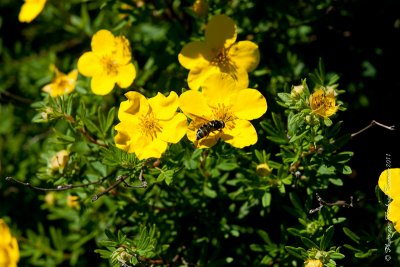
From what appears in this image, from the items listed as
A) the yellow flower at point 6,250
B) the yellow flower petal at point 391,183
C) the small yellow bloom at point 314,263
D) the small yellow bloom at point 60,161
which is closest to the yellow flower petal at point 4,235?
the yellow flower at point 6,250

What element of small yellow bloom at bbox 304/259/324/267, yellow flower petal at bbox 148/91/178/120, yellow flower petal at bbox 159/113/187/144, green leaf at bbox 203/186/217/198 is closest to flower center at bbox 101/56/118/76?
yellow flower petal at bbox 148/91/178/120

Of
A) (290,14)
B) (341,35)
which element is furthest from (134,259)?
(341,35)

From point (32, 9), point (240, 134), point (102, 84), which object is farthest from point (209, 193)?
point (32, 9)

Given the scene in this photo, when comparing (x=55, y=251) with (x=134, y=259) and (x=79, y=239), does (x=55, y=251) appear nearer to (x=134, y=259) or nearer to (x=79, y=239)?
(x=79, y=239)

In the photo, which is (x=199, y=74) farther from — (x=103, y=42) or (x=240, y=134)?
(x=103, y=42)

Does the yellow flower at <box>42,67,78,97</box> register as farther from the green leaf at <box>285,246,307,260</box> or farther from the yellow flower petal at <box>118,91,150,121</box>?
the green leaf at <box>285,246,307,260</box>

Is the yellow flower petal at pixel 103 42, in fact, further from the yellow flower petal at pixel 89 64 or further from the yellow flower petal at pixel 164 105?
the yellow flower petal at pixel 164 105
